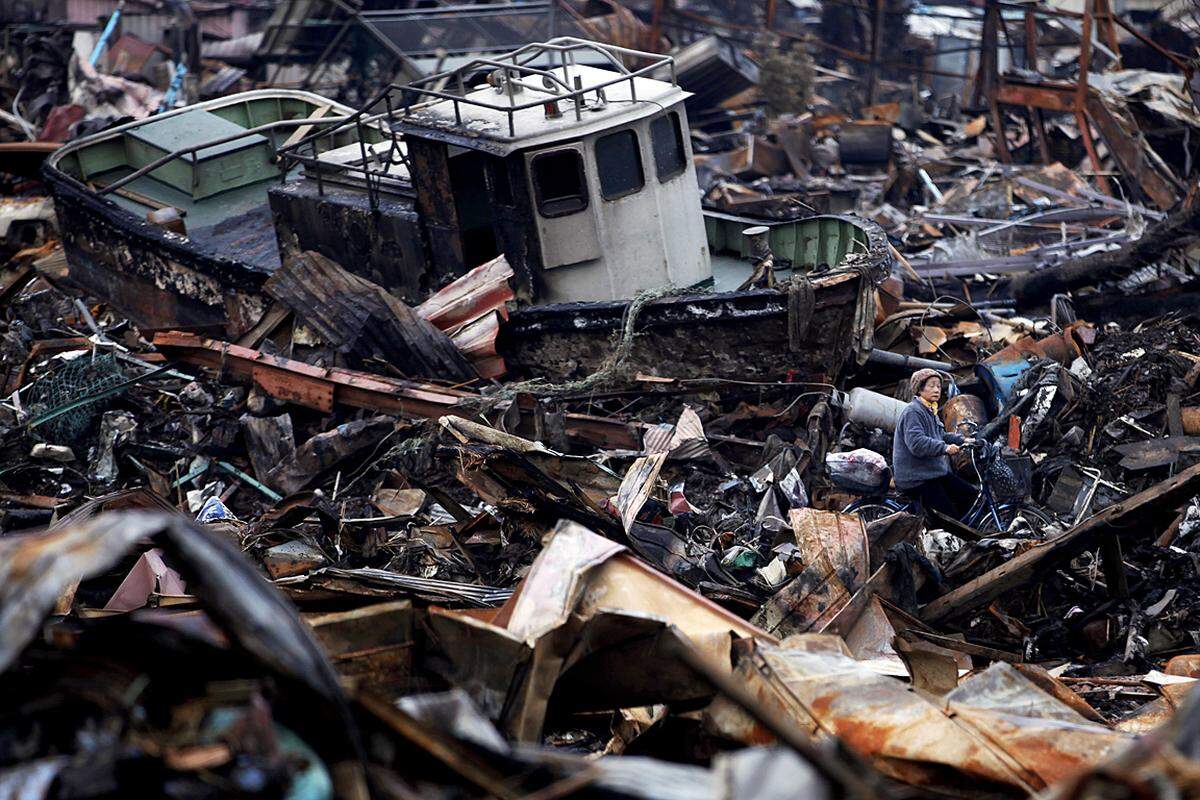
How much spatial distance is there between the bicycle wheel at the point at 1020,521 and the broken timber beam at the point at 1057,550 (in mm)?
906

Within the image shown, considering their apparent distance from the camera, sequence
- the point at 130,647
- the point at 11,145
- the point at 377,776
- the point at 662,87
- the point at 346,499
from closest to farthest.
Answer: the point at 377,776, the point at 130,647, the point at 346,499, the point at 662,87, the point at 11,145

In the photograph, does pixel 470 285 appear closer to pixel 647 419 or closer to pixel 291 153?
pixel 647 419

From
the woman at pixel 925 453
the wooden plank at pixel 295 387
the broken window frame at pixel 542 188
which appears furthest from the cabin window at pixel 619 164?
the woman at pixel 925 453

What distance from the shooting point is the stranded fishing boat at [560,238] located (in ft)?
28.3

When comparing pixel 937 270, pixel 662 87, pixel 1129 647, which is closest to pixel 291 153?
pixel 662 87

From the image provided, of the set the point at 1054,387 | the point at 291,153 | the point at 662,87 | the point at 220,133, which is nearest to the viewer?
the point at 1054,387

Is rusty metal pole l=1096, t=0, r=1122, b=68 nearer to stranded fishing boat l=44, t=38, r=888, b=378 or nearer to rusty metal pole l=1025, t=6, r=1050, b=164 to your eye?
rusty metal pole l=1025, t=6, r=1050, b=164

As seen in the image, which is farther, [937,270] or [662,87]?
[937,270]

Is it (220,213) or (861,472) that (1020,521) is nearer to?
(861,472)

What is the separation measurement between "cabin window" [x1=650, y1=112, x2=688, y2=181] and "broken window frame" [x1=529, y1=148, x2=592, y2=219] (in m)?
0.63

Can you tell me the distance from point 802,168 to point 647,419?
9.46 m

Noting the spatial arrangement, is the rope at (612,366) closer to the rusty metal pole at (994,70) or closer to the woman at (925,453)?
the woman at (925,453)

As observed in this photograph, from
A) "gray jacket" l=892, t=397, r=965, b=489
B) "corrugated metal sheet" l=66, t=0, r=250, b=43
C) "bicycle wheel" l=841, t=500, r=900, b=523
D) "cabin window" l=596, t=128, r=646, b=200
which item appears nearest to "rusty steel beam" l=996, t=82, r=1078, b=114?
"cabin window" l=596, t=128, r=646, b=200

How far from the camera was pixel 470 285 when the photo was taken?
8.96 meters
